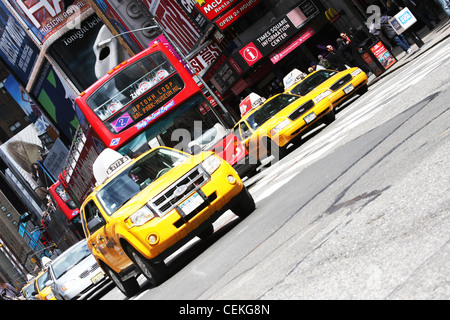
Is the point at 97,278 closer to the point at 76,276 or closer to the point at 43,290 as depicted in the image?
the point at 76,276

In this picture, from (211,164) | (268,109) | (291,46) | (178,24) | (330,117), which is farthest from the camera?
(178,24)

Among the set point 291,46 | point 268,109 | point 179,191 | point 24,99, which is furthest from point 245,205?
point 24,99

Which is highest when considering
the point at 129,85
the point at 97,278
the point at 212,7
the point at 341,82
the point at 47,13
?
Answer: the point at 47,13

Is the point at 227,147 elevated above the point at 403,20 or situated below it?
above

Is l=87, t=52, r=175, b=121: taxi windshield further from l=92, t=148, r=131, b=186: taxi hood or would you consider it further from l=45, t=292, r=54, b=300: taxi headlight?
l=45, t=292, r=54, b=300: taxi headlight

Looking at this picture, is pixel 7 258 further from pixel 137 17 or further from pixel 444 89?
pixel 444 89

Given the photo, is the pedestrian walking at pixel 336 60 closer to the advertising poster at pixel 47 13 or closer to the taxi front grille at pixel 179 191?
the taxi front grille at pixel 179 191

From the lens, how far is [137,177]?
37.3 ft

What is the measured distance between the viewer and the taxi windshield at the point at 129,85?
19.7 meters

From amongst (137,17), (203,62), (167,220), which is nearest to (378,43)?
(167,220)

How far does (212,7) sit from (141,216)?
28833 millimetres

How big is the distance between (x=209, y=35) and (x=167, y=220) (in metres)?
32.4

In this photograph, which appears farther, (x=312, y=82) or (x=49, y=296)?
(x=312, y=82)

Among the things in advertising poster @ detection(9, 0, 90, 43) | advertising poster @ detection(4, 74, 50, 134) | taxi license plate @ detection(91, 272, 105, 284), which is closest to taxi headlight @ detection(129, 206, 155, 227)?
taxi license plate @ detection(91, 272, 105, 284)
